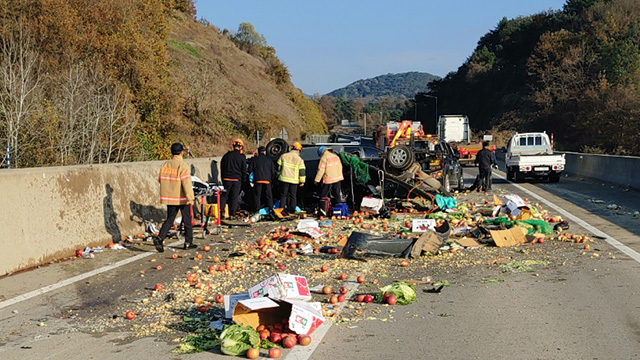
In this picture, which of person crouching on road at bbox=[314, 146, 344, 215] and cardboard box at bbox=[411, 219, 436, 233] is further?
person crouching on road at bbox=[314, 146, 344, 215]

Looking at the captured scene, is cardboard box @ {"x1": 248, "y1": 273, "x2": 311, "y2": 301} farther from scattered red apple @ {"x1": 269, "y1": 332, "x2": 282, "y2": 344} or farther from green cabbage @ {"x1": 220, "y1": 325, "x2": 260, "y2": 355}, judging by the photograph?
green cabbage @ {"x1": 220, "y1": 325, "x2": 260, "y2": 355}

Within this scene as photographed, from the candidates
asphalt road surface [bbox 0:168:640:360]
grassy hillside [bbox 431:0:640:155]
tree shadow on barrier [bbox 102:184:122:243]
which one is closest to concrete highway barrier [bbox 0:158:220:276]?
tree shadow on barrier [bbox 102:184:122:243]

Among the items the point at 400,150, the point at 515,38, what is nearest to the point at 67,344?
the point at 400,150

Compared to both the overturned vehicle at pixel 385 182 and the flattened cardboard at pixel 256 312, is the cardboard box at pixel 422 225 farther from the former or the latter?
the flattened cardboard at pixel 256 312

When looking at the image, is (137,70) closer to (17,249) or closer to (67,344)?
(17,249)

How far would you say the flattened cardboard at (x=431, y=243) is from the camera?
9797 millimetres

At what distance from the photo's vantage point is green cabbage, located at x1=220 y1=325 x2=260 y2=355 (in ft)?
17.7

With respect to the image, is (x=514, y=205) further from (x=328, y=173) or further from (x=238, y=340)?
(x=238, y=340)

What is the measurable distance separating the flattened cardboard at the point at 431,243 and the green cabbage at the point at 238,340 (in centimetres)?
473

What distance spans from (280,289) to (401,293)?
5.32 feet

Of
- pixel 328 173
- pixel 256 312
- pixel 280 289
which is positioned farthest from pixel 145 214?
pixel 256 312

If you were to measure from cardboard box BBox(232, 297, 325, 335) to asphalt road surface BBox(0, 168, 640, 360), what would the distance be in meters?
0.16

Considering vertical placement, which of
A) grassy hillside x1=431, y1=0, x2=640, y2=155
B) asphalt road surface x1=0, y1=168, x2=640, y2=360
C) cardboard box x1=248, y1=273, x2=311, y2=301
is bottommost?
asphalt road surface x1=0, y1=168, x2=640, y2=360

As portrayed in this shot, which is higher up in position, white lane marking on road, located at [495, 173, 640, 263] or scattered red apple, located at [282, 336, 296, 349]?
scattered red apple, located at [282, 336, 296, 349]
